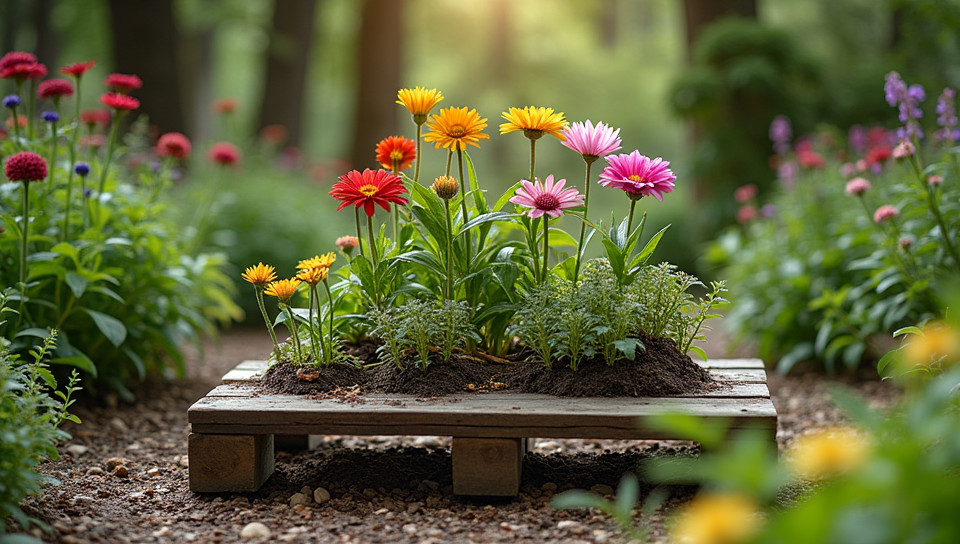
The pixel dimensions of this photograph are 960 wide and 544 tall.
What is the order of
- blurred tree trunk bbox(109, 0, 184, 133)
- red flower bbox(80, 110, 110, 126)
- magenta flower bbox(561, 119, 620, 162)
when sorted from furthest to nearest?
blurred tree trunk bbox(109, 0, 184, 133) < red flower bbox(80, 110, 110, 126) < magenta flower bbox(561, 119, 620, 162)

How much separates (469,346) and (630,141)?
16548 millimetres

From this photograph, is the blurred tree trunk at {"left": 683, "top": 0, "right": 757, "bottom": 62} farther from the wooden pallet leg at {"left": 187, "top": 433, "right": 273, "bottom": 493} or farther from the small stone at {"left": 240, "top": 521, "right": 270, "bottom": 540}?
the small stone at {"left": 240, "top": 521, "right": 270, "bottom": 540}

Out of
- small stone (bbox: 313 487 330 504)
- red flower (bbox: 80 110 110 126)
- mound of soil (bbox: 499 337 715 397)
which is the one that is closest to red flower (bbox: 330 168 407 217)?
mound of soil (bbox: 499 337 715 397)

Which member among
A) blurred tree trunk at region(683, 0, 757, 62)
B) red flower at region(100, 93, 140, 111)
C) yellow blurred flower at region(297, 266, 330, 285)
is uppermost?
blurred tree trunk at region(683, 0, 757, 62)

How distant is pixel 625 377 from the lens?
2.77 meters

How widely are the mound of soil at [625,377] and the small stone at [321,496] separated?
0.65 meters

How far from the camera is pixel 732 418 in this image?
2.50m

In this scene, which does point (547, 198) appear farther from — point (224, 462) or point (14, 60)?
point (14, 60)

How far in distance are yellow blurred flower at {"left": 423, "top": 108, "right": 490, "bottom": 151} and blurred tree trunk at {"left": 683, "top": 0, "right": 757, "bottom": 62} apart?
6.36 m

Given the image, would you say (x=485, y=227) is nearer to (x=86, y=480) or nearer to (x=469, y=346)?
(x=469, y=346)

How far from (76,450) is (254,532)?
3.99 ft

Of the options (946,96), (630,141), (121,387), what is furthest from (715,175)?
(630,141)

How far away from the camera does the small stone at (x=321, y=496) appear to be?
2.70m

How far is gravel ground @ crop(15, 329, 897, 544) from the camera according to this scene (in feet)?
7.90
